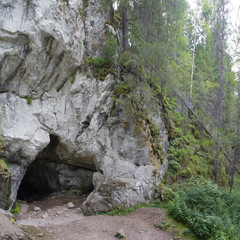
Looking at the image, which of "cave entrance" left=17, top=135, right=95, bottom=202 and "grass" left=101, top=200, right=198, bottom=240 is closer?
"grass" left=101, top=200, right=198, bottom=240

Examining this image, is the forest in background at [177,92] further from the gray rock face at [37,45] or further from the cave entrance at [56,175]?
the cave entrance at [56,175]

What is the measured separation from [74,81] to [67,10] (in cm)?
341

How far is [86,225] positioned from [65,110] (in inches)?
230

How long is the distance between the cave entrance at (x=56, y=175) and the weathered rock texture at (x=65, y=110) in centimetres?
16

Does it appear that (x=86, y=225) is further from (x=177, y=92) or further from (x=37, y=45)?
(x=177, y=92)

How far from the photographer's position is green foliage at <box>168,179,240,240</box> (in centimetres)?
703

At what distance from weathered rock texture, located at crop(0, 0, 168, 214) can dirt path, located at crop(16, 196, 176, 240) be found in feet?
2.70

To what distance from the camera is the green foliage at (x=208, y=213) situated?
7.03 meters

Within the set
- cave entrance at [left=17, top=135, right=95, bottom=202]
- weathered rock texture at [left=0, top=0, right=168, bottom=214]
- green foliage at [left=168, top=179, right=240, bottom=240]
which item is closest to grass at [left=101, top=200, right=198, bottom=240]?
green foliage at [left=168, top=179, right=240, bottom=240]

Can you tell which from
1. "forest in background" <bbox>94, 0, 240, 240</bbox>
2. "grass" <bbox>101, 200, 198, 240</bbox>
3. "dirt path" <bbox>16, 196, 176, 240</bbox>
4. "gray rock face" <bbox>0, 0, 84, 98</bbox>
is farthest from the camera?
"gray rock face" <bbox>0, 0, 84, 98</bbox>

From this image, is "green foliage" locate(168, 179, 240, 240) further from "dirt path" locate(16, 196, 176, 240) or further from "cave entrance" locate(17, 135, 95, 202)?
"cave entrance" locate(17, 135, 95, 202)

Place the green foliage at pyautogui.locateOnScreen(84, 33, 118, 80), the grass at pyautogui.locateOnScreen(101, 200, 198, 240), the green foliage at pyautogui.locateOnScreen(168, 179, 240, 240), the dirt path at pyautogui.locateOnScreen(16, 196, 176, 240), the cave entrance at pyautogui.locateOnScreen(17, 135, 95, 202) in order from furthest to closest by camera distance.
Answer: the cave entrance at pyautogui.locateOnScreen(17, 135, 95, 202), the green foliage at pyautogui.locateOnScreen(84, 33, 118, 80), the grass at pyautogui.locateOnScreen(101, 200, 198, 240), the green foliage at pyautogui.locateOnScreen(168, 179, 240, 240), the dirt path at pyautogui.locateOnScreen(16, 196, 176, 240)

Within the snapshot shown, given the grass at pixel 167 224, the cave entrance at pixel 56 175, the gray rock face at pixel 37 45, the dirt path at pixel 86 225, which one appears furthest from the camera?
the cave entrance at pixel 56 175

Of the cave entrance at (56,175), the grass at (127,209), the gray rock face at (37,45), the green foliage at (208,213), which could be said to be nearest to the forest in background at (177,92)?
the green foliage at (208,213)
